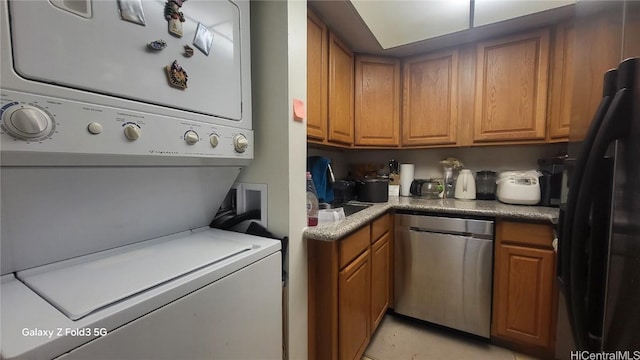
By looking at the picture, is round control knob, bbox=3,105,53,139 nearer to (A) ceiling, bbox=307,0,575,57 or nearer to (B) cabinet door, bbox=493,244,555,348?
(A) ceiling, bbox=307,0,575,57

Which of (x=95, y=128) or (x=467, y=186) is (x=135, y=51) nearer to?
(x=95, y=128)

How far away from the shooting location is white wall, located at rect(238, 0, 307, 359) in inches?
41.5

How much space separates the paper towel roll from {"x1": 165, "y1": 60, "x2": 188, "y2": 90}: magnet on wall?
6.31 ft

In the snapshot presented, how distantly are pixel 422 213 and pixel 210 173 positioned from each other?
4.65 feet

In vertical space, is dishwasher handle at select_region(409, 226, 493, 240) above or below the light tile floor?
above

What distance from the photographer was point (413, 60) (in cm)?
211

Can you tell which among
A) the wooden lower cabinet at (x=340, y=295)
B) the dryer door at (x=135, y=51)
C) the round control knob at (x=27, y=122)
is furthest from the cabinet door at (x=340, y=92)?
the round control knob at (x=27, y=122)

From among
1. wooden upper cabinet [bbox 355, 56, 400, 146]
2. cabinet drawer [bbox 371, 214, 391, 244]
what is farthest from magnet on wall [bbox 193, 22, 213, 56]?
wooden upper cabinet [bbox 355, 56, 400, 146]

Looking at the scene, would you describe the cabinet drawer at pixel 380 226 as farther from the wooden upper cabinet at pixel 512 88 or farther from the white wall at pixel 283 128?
the wooden upper cabinet at pixel 512 88

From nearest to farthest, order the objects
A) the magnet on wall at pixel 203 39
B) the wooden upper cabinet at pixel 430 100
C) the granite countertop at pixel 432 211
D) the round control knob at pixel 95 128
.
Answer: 1. the round control knob at pixel 95 128
2. the magnet on wall at pixel 203 39
3. the granite countertop at pixel 432 211
4. the wooden upper cabinet at pixel 430 100

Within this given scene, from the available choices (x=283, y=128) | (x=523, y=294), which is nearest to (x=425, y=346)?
(x=523, y=294)

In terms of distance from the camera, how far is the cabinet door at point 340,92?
1.73m

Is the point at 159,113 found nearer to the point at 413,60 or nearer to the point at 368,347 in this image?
the point at 368,347

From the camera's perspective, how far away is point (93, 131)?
60 centimetres
